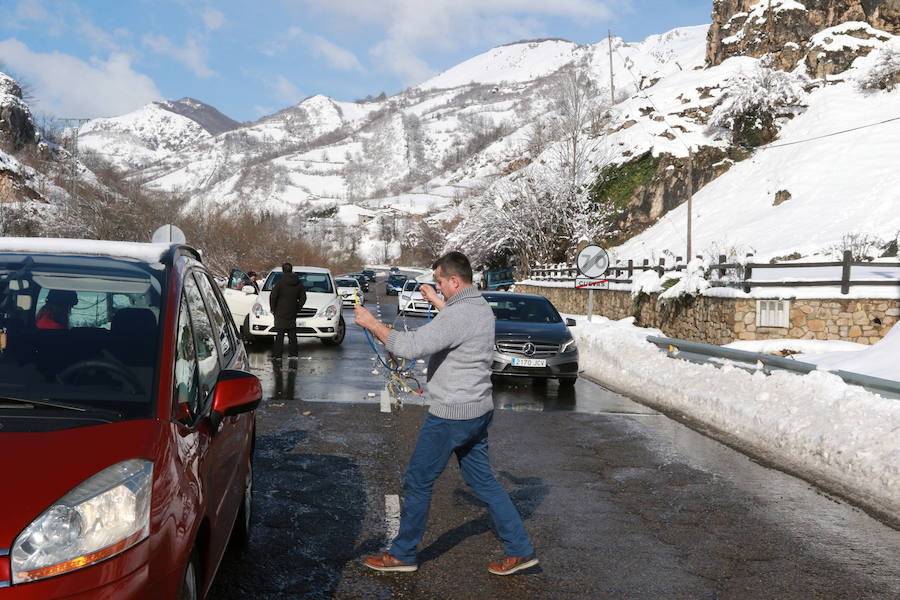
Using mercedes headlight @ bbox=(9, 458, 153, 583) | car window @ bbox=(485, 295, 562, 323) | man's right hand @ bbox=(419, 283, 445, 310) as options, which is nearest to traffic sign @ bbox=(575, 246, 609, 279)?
car window @ bbox=(485, 295, 562, 323)

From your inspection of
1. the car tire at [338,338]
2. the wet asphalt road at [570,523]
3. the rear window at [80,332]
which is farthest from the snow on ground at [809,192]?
the rear window at [80,332]

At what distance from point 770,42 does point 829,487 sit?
61523mm

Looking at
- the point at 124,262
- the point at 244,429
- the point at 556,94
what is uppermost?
the point at 556,94

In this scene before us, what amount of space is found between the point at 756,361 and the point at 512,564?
23.1ft

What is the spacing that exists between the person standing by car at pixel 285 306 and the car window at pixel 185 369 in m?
12.9

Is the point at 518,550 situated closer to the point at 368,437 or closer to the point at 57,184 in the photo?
the point at 368,437

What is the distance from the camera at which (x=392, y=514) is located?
590 centimetres

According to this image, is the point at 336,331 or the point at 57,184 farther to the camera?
the point at 57,184

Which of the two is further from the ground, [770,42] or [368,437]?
[770,42]

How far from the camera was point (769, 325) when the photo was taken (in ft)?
57.3

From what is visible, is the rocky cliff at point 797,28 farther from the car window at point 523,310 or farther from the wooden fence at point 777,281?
the car window at point 523,310

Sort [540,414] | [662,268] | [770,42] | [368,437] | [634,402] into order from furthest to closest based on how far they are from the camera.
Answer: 1. [770,42]
2. [662,268]
3. [634,402]
4. [540,414]
5. [368,437]

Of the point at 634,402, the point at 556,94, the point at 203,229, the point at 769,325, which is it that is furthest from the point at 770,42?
the point at 634,402

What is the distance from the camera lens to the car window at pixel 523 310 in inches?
605
